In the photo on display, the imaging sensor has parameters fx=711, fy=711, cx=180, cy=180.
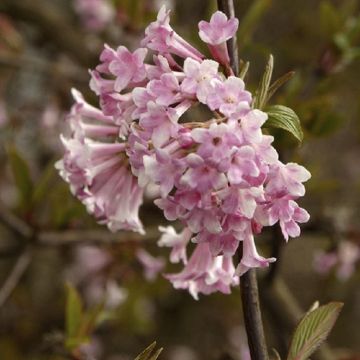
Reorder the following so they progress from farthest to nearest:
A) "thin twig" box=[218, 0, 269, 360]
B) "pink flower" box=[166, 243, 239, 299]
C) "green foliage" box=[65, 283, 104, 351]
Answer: "green foliage" box=[65, 283, 104, 351] → "pink flower" box=[166, 243, 239, 299] → "thin twig" box=[218, 0, 269, 360]

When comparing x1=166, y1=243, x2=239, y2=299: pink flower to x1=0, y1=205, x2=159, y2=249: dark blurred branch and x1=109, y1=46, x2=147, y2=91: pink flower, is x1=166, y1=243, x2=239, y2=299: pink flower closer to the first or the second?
x1=109, y1=46, x2=147, y2=91: pink flower

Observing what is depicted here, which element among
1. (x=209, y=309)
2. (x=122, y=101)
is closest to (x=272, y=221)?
(x=122, y=101)

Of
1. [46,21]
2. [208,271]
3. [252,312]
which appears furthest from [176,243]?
[46,21]

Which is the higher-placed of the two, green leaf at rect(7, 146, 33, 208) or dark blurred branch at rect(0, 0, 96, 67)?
dark blurred branch at rect(0, 0, 96, 67)

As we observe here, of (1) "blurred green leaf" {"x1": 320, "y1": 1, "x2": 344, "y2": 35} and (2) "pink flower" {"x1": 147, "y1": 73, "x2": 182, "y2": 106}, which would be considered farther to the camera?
(1) "blurred green leaf" {"x1": 320, "y1": 1, "x2": 344, "y2": 35}

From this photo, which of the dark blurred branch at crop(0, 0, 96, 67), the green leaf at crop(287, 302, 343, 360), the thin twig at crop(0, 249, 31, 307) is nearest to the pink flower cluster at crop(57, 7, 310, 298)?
the green leaf at crop(287, 302, 343, 360)

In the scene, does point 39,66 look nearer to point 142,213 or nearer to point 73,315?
point 142,213

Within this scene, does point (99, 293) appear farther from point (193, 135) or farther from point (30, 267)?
point (193, 135)
